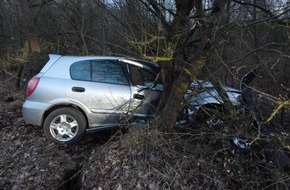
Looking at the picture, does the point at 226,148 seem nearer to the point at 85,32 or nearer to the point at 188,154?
the point at 188,154

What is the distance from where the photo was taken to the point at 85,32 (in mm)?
12945

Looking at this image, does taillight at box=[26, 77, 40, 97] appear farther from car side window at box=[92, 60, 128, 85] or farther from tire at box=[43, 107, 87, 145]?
car side window at box=[92, 60, 128, 85]

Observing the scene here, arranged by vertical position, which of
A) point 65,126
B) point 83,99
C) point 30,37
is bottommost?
point 65,126

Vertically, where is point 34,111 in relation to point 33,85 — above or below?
below

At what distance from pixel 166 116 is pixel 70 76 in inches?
81.1

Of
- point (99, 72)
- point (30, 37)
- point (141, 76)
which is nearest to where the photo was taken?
point (99, 72)

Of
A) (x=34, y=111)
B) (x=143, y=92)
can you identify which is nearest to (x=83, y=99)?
(x=34, y=111)

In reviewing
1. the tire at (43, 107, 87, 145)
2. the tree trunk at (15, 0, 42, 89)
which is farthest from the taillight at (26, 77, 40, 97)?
the tree trunk at (15, 0, 42, 89)

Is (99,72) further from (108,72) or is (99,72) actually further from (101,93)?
(101,93)

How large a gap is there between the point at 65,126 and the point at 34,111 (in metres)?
0.64

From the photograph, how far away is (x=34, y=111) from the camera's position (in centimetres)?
675

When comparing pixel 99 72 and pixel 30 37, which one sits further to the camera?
pixel 30 37

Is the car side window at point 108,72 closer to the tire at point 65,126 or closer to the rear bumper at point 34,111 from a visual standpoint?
the tire at point 65,126

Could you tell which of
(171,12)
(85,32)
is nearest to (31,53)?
(85,32)
